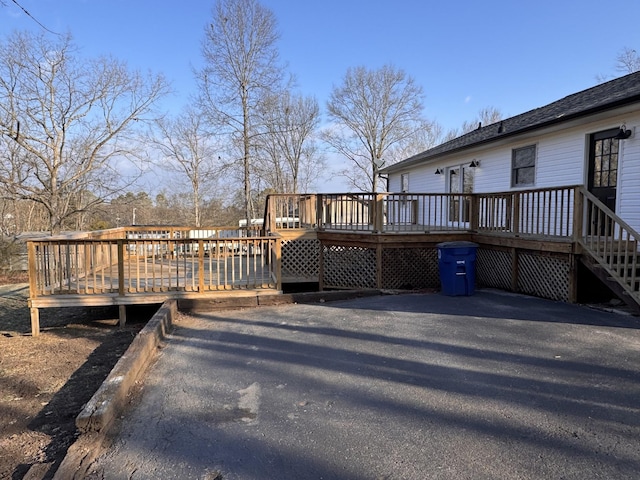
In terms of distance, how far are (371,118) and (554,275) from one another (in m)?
26.3

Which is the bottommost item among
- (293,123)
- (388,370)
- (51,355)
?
(51,355)

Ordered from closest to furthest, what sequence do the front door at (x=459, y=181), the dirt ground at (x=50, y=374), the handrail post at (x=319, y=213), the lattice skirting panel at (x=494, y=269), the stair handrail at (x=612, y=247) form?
the dirt ground at (x=50, y=374) → the stair handrail at (x=612, y=247) → the lattice skirting panel at (x=494, y=269) → the handrail post at (x=319, y=213) → the front door at (x=459, y=181)

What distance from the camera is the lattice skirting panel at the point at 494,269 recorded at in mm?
8414

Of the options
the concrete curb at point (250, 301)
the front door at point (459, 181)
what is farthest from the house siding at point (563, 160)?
the concrete curb at point (250, 301)

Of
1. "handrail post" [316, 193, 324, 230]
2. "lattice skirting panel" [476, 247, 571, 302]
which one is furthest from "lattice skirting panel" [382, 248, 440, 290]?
"handrail post" [316, 193, 324, 230]

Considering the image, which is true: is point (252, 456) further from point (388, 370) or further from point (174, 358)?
point (174, 358)

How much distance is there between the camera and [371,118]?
31484 mm

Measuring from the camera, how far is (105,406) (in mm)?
2977

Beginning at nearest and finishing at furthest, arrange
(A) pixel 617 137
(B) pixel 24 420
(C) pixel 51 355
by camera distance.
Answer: (B) pixel 24 420 < (C) pixel 51 355 < (A) pixel 617 137

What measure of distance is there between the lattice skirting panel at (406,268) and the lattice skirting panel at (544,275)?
1.96 meters

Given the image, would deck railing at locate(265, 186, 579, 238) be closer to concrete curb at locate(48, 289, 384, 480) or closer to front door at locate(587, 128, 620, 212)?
front door at locate(587, 128, 620, 212)

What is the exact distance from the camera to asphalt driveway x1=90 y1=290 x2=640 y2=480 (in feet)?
8.03

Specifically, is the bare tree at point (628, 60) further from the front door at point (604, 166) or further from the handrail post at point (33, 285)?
the handrail post at point (33, 285)

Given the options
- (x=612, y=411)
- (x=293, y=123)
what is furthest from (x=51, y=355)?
(x=293, y=123)
